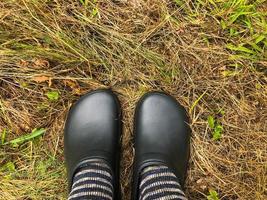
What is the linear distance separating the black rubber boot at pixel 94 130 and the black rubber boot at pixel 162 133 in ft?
0.26


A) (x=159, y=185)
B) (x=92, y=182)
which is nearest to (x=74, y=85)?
(x=92, y=182)

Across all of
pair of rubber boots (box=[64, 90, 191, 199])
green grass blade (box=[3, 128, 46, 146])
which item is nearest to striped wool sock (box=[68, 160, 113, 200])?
pair of rubber boots (box=[64, 90, 191, 199])

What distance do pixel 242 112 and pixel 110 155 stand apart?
1.63 ft

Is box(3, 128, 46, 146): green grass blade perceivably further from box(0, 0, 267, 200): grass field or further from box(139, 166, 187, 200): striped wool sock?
box(139, 166, 187, 200): striped wool sock

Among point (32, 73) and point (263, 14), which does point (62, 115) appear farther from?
point (263, 14)

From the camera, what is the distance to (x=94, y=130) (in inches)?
66.6

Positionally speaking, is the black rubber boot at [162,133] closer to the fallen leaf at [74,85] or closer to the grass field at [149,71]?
the grass field at [149,71]

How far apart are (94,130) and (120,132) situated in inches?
3.7

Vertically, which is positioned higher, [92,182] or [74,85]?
[74,85]

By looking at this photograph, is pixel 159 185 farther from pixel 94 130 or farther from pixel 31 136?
pixel 31 136

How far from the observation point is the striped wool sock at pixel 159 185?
60.1 inches

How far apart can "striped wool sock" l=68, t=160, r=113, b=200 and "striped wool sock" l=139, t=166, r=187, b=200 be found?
0.12m

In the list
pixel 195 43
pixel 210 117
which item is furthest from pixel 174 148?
pixel 195 43

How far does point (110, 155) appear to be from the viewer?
166cm
